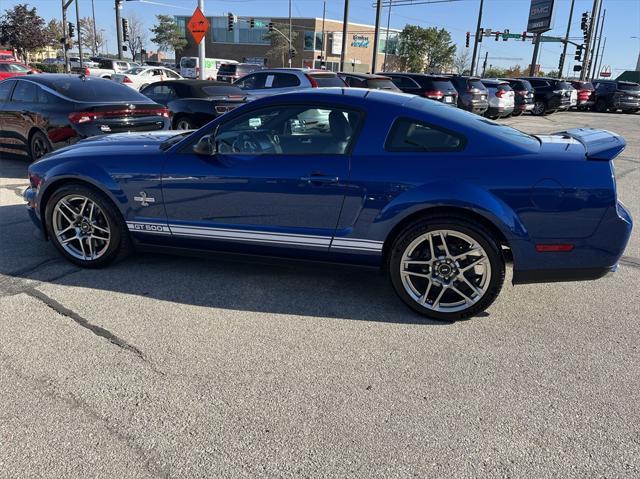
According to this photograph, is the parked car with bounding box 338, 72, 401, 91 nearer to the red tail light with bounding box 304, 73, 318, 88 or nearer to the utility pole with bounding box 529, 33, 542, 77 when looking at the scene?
the red tail light with bounding box 304, 73, 318, 88

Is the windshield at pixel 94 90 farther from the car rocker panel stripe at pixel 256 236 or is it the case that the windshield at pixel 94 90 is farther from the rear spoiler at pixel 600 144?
the rear spoiler at pixel 600 144

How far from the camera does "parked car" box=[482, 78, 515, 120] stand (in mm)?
18812

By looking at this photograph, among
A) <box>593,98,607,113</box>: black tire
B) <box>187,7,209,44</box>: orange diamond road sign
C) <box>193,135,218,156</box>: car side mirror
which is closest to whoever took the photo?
<box>193,135,218,156</box>: car side mirror

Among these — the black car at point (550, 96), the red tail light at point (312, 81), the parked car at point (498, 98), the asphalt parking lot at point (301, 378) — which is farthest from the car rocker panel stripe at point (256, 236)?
the black car at point (550, 96)

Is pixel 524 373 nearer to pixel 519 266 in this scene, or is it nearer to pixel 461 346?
pixel 461 346

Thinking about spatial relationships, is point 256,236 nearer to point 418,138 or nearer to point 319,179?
→ point 319,179

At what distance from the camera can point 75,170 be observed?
13.6 ft

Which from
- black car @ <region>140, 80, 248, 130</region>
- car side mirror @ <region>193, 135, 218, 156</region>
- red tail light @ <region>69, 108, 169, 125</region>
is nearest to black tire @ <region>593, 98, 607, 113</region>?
black car @ <region>140, 80, 248, 130</region>

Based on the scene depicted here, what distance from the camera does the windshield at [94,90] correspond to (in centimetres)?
797

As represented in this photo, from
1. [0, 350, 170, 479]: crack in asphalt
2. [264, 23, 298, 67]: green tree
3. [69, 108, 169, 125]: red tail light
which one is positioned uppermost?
[264, 23, 298, 67]: green tree

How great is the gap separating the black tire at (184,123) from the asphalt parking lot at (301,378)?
682cm

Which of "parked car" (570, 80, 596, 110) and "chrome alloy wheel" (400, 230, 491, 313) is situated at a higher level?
"parked car" (570, 80, 596, 110)

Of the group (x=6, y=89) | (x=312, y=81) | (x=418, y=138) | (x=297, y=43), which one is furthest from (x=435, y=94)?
(x=297, y=43)

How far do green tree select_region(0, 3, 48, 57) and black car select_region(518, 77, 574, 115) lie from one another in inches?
1773
